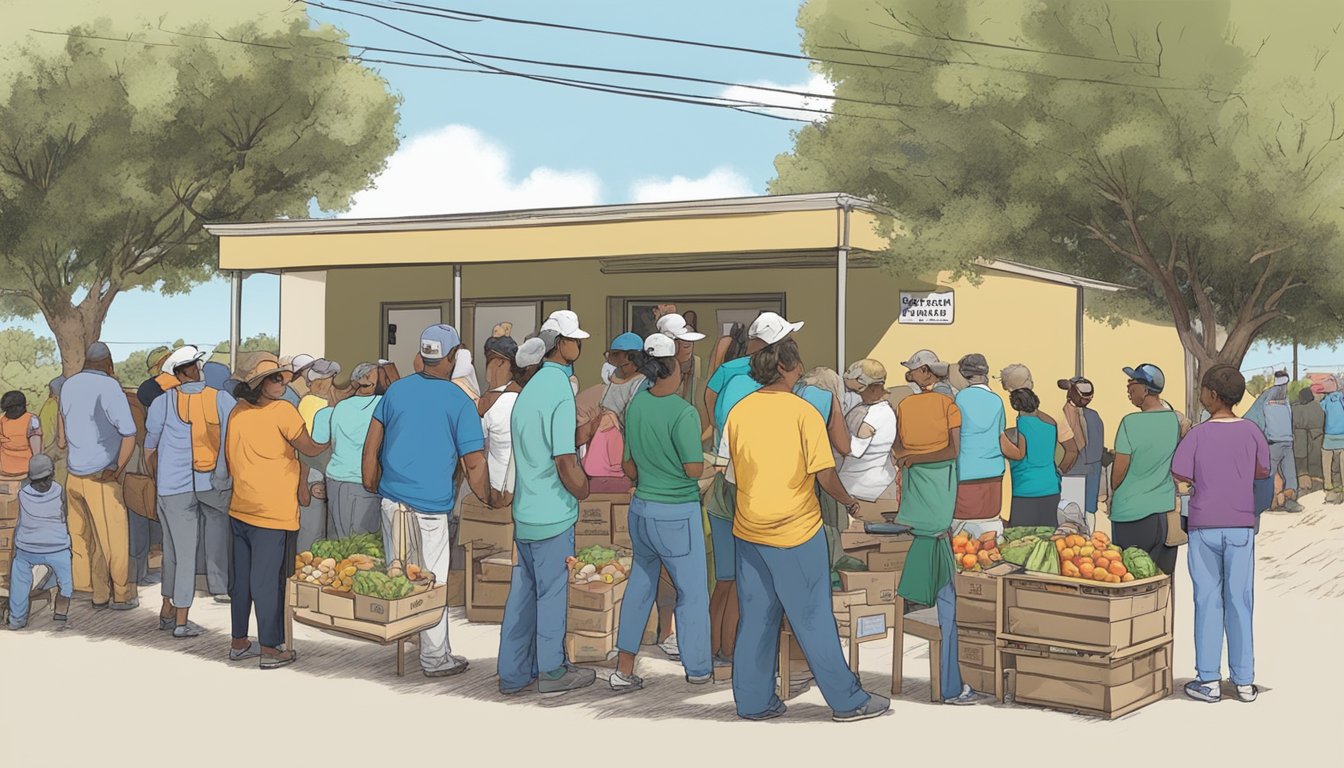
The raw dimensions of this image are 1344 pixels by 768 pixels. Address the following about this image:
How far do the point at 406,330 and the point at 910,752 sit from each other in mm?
13271

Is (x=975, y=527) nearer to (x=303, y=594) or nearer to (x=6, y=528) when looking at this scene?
(x=303, y=594)

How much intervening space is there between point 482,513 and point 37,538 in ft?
10.2

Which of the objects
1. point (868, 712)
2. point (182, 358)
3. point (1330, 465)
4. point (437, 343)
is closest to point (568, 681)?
point (868, 712)

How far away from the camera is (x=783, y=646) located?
7270mm

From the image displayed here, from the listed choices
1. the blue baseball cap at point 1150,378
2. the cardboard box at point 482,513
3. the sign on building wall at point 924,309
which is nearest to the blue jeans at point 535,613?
the cardboard box at point 482,513

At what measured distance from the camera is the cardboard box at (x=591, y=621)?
313 inches

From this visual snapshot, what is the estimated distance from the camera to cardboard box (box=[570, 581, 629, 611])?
793cm

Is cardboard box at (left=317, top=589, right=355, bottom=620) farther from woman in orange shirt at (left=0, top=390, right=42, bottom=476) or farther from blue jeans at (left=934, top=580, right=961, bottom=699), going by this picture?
woman in orange shirt at (left=0, top=390, right=42, bottom=476)

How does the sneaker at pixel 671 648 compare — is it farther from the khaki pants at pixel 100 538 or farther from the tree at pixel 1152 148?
the tree at pixel 1152 148

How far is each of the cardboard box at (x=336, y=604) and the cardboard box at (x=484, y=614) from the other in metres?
1.60

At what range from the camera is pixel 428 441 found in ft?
24.6

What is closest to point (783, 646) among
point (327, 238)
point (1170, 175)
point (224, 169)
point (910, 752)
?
point (910, 752)

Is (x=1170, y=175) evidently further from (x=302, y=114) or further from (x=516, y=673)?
(x=302, y=114)

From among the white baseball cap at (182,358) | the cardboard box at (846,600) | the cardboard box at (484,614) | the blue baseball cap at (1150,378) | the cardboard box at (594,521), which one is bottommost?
the cardboard box at (484,614)
